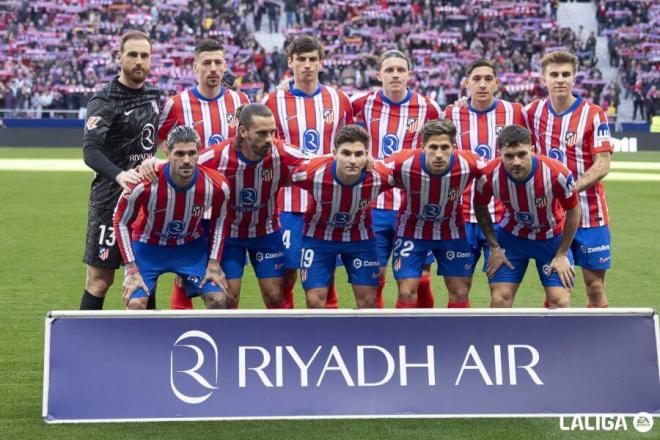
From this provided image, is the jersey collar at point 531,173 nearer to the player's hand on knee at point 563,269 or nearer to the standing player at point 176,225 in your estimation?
the player's hand on knee at point 563,269

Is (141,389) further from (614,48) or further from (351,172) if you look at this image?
(614,48)

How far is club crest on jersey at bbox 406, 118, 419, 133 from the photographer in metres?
7.27

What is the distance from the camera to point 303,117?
23.7ft

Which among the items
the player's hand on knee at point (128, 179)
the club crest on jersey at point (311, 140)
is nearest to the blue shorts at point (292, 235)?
the club crest on jersey at point (311, 140)

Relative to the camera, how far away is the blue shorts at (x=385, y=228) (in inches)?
275

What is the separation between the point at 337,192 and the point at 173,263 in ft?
3.40

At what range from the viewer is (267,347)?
492cm

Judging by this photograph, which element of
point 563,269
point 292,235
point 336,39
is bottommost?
point 563,269

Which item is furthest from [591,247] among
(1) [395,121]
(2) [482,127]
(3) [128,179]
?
(3) [128,179]

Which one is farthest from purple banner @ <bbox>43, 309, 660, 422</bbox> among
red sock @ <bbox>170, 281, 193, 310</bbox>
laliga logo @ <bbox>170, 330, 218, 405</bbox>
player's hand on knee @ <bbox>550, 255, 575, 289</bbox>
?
red sock @ <bbox>170, 281, 193, 310</bbox>

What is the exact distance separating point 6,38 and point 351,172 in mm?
33311

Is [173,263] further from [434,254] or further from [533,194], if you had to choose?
[533,194]

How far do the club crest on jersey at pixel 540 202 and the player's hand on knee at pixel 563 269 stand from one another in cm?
32

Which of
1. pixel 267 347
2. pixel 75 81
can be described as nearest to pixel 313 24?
pixel 75 81
